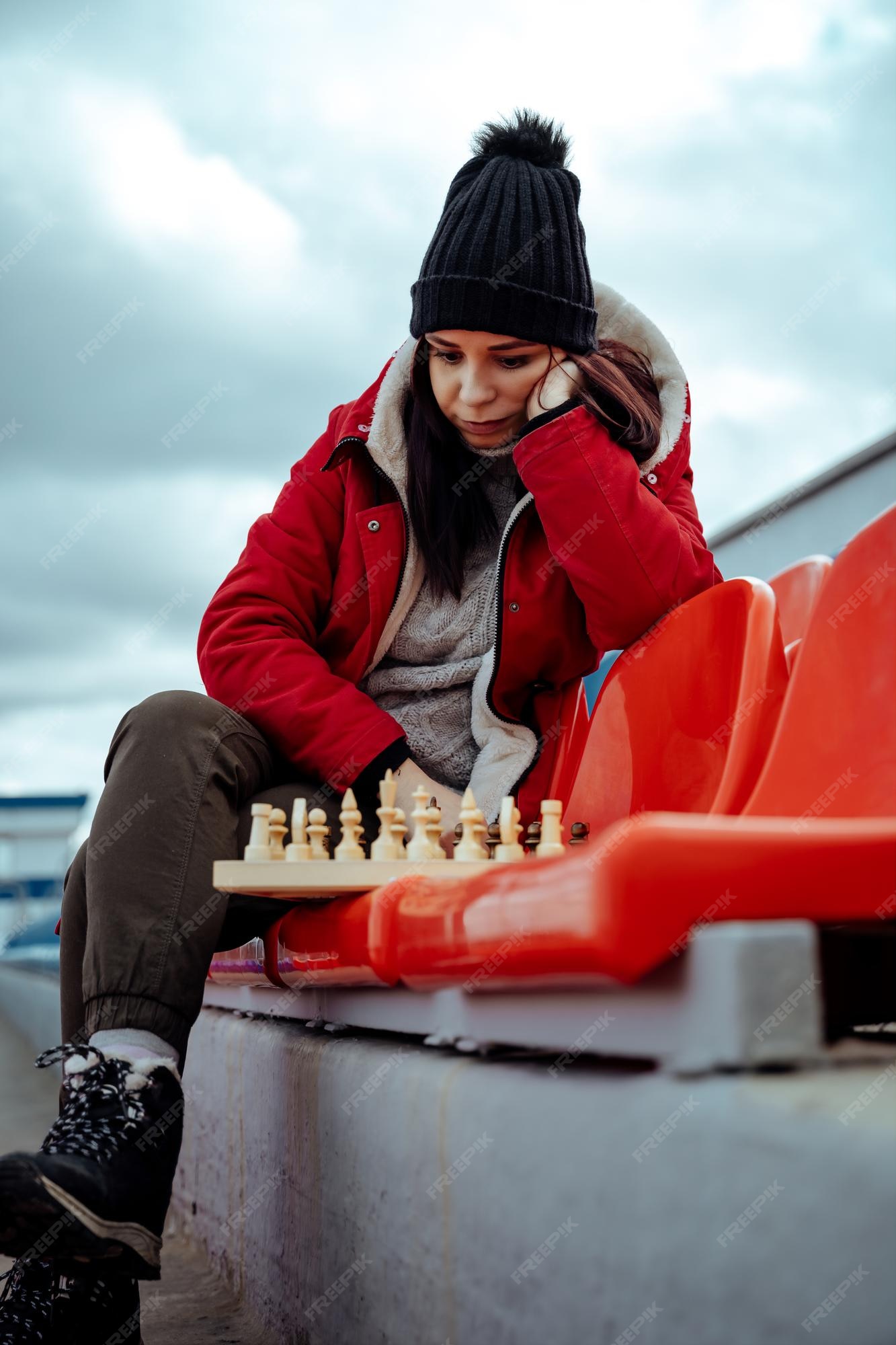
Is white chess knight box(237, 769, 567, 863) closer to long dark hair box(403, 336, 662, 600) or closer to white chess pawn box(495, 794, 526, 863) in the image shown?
white chess pawn box(495, 794, 526, 863)

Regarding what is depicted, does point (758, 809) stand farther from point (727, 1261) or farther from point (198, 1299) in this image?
point (198, 1299)

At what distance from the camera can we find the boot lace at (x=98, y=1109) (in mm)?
1321

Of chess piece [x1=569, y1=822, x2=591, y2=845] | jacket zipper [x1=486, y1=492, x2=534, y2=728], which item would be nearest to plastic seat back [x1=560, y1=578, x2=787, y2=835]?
chess piece [x1=569, y1=822, x2=591, y2=845]

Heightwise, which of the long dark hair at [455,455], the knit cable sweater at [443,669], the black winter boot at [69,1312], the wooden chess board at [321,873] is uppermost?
the long dark hair at [455,455]

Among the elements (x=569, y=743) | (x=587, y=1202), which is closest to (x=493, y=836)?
(x=569, y=743)

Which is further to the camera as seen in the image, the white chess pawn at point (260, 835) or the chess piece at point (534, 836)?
the chess piece at point (534, 836)

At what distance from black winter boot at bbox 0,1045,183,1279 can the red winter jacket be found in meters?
0.57

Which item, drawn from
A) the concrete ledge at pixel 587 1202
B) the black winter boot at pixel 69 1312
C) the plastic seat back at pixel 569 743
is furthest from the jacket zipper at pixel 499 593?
the black winter boot at pixel 69 1312

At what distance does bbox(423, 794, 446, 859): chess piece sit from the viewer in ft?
5.16

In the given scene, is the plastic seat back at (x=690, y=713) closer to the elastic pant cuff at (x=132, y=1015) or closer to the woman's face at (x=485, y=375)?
the woman's face at (x=485, y=375)

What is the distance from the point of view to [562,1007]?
3.10 ft

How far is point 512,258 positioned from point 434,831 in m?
0.92

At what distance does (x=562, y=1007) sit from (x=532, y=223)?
56.0 inches

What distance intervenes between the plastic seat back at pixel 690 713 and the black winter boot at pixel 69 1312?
86 cm
